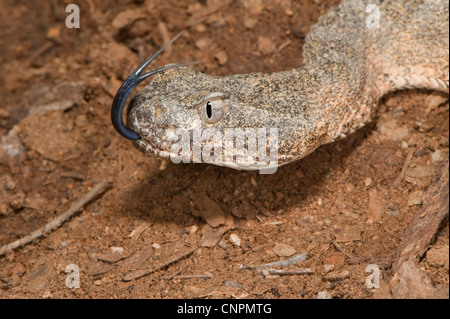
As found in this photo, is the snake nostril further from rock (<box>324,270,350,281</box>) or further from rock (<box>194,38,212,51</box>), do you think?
rock (<box>194,38,212,51</box>)

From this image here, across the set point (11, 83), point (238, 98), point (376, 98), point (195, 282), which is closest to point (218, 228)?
point (195, 282)

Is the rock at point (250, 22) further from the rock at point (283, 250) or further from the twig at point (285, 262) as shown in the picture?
the twig at point (285, 262)

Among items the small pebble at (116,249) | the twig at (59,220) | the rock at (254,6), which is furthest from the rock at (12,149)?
the rock at (254,6)

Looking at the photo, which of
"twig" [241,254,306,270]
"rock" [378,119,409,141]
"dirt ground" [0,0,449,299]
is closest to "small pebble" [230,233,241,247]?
"dirt ground" [0,0,449,299]

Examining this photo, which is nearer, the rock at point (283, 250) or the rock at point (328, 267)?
the rock at point (328, 267)

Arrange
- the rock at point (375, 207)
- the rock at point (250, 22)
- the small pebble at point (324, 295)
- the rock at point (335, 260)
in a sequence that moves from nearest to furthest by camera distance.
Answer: the small pebble at point (324, 295) → the rock at point (335, 260) → the rock at point (375, 207) → the rock at point (250, 22)

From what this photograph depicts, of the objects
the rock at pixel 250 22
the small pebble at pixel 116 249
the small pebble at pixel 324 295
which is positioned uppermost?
the rock at pixel 250 22
